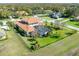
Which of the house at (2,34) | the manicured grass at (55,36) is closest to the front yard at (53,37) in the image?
the manicured grass at (55,36)

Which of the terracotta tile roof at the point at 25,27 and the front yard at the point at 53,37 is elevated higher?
the terracotta tile roof at the point at 25,27

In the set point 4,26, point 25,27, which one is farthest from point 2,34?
point 25,27

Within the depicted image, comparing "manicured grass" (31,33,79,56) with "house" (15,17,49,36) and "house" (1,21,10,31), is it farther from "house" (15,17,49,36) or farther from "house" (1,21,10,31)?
"house" (1,21,10,31)

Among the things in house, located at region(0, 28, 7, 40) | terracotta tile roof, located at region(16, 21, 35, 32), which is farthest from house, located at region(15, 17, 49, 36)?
house, located at region(0, 28, 7, 40)

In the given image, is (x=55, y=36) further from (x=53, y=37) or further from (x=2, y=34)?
(x=2, y=34)

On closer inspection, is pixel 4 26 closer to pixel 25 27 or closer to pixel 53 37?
pixel 25 27

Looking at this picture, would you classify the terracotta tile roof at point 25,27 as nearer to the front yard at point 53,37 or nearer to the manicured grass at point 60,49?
the front yard at point 53,37

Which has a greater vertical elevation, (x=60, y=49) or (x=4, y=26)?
(x=4, y=26)

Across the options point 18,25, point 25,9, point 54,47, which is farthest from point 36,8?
point 54,47
